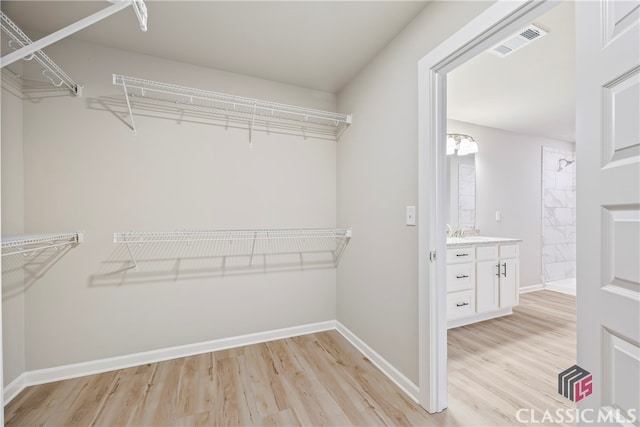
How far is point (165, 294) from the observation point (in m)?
2.12

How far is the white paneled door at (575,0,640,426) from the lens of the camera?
2.30 ft

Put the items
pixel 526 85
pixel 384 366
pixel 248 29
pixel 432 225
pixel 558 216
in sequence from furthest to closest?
pixel 558 216, pixel 526 85, pixel 384 366, pixel 248 29, pixel 432 225

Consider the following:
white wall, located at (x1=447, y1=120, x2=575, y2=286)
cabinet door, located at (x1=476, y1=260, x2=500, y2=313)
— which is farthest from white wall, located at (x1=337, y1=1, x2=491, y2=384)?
white wall, located at (x1=447, y1=120, x2=575, y2=286)

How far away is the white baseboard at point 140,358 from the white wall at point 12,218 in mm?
86

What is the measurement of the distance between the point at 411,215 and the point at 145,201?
1.95 meters

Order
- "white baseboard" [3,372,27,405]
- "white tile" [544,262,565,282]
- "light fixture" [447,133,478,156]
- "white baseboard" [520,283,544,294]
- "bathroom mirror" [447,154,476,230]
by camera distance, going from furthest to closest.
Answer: "white tile" [544,262,565,282] < "white baseboard" [520,283,544,294] < "bathroom mirror" [447,154,476,230] < "light fixture" [447,133,478,156] < "white baseboard" [3,372,27,405]

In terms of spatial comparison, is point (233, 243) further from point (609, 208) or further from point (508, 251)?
point (508, 251)

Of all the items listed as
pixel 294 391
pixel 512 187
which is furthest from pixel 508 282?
pixel 294 391

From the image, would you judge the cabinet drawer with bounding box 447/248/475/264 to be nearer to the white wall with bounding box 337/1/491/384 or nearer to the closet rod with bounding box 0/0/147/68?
the white wall with bounding box 337/1/491/384

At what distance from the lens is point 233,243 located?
7.64ft

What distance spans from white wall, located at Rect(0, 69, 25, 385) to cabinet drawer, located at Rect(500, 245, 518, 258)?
161 inches

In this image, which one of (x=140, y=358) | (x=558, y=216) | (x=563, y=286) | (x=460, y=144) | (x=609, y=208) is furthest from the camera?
(x=558, y=216)

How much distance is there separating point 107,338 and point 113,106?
170 centimetres

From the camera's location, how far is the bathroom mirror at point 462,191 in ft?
11.6
